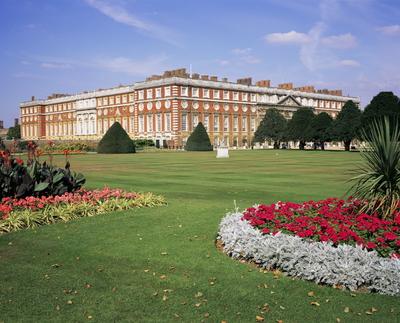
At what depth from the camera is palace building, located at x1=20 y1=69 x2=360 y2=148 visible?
80562 mm

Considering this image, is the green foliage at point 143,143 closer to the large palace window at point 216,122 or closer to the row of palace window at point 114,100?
the large palace window at point 216,122

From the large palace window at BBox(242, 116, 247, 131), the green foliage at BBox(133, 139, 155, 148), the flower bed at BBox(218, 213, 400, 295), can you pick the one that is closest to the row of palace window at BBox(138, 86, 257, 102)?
the large palace window at BBox(242, 116, 247, 131)

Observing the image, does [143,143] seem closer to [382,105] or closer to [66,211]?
[382,105]

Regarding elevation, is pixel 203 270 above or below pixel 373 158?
below

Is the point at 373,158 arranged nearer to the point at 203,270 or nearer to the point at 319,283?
the point at 319,283

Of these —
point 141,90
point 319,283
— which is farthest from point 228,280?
point 141,90

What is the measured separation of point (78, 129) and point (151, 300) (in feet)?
327

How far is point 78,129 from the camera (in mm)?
101562

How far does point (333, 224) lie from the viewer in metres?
7.43

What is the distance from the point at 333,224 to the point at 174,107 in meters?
72.6

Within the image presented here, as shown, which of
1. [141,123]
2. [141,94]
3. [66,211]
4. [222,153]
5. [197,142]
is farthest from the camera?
[141,123]

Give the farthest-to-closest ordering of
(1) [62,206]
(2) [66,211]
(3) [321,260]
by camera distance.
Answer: (1) [62,206]
(2) [66,211]
(3) [321,260]

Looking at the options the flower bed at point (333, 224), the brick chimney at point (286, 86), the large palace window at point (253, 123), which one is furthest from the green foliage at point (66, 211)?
the brick chimney at point (286, 86)

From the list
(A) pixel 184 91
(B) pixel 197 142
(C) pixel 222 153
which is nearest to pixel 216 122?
(A) pixel 184 91
